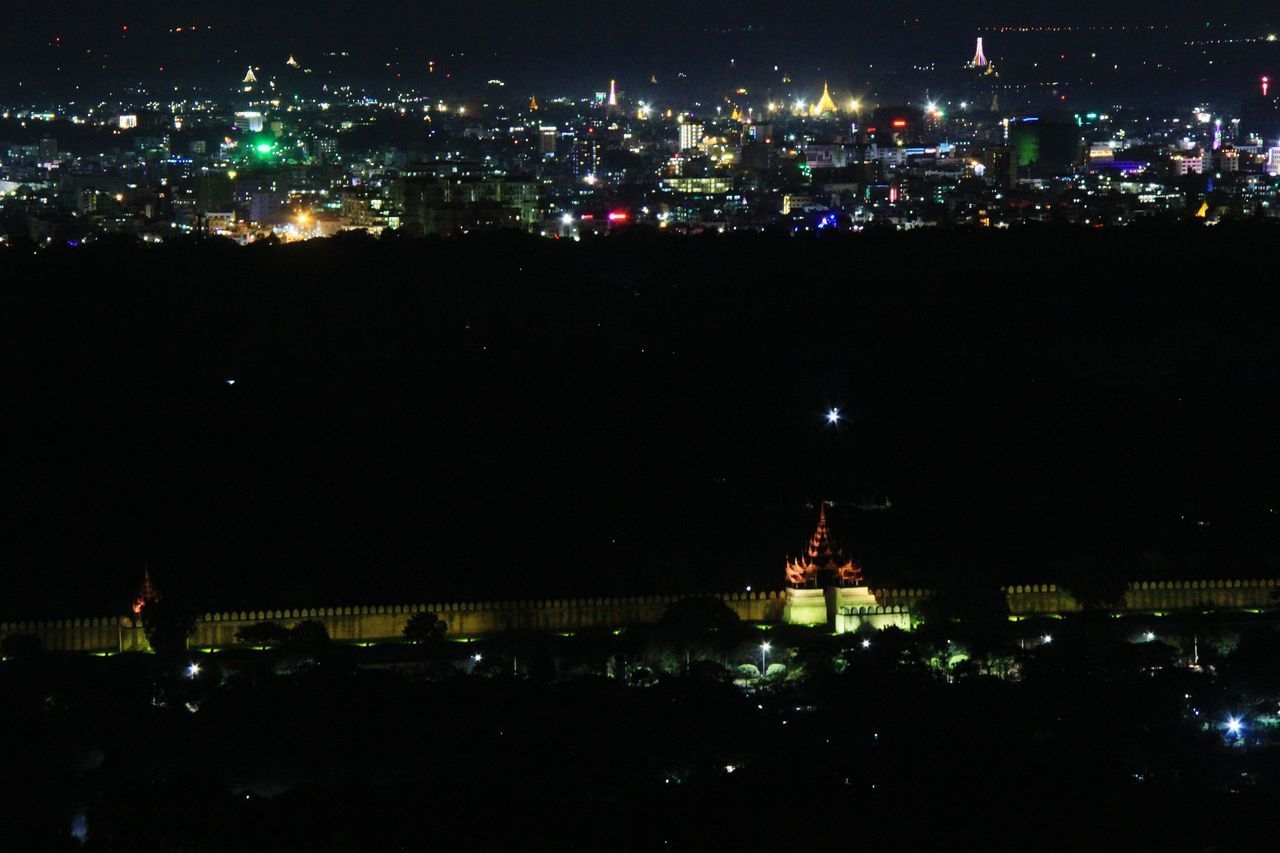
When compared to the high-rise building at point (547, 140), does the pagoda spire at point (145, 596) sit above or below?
below

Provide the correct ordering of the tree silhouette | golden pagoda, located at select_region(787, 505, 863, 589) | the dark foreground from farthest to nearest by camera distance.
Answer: the dark foreground < golden pagoda, located at select_region(787, 505, 863, 589) < the tree silhouette

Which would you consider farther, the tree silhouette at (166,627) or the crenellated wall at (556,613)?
the crenellated wall at (556,613)

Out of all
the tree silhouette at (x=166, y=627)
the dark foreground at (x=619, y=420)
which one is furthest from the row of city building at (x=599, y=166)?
the tree silhouette at (x=166, y=627)

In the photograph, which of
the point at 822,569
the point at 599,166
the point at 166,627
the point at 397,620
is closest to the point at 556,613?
the point at 397,620

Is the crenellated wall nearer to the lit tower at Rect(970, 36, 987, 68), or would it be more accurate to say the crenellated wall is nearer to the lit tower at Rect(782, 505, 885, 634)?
the lit tower at Rect(782, 505, 885, 634)

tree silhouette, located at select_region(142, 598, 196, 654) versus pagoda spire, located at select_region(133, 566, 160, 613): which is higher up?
pagoda spire, located at select_region(133, 566, 160, 613)

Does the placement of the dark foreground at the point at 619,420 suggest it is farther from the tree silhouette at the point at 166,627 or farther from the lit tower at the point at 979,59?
the lit tower at the point at 979,59

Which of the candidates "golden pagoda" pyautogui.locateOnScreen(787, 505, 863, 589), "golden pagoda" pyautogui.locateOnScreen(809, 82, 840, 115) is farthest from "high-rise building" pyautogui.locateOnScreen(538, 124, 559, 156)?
"golden pagoda" pyautogui.locateOnScreen(787, 505, 863, 589)

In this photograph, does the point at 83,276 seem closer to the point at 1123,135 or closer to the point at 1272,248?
the point at 1272,248
